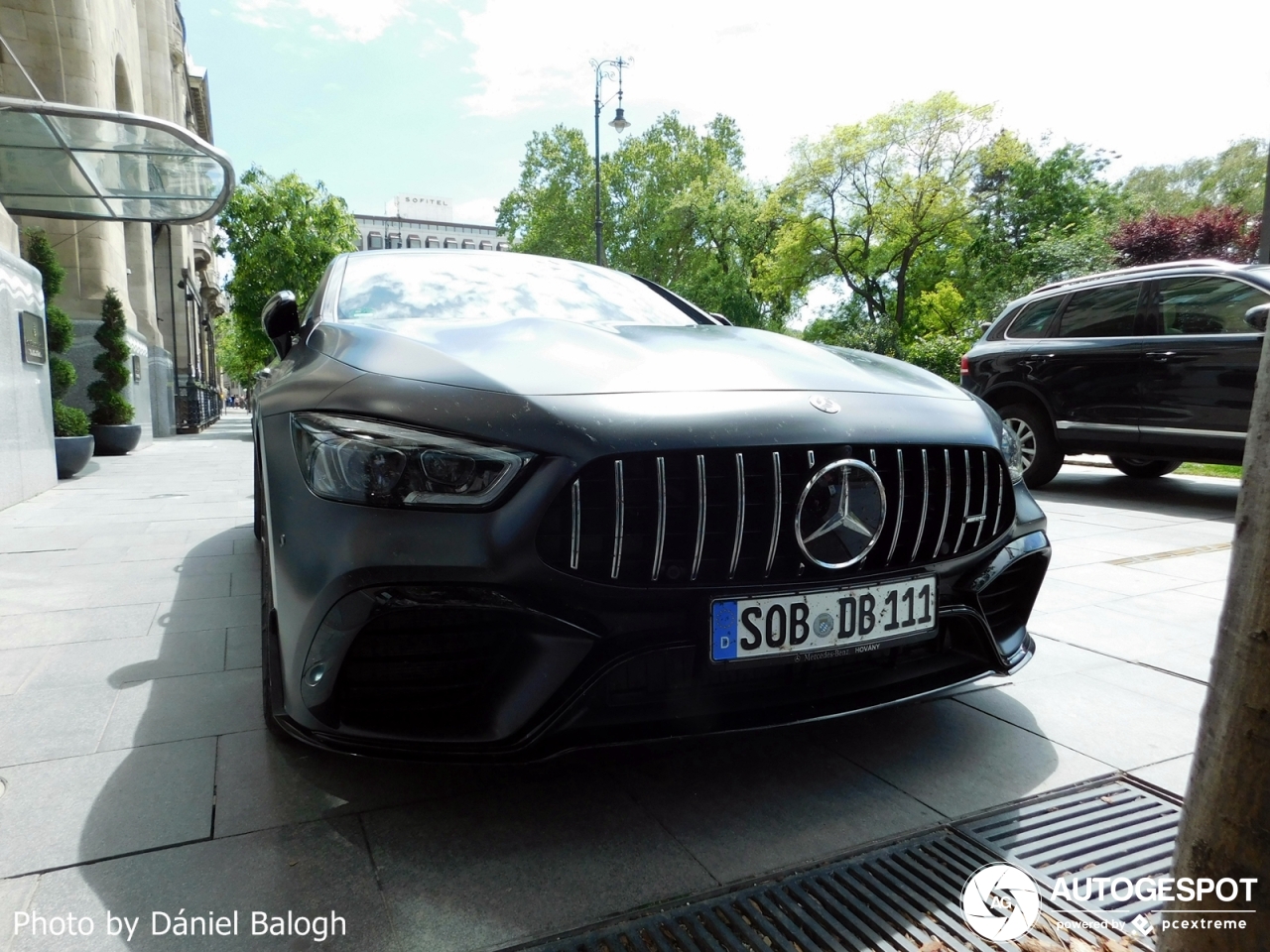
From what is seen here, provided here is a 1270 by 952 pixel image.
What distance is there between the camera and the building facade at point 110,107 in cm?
1332

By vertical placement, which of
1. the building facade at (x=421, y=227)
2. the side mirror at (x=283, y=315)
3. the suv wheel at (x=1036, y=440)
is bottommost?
the suv wheel at (x=1036, y=440)

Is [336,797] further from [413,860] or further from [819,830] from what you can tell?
[819,830]

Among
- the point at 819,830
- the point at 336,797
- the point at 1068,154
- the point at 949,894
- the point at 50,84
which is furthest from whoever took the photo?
the point at 1068,154

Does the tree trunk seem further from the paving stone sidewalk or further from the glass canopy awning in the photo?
the glass canopy awning

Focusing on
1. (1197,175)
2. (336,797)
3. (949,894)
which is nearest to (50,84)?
(336,797)

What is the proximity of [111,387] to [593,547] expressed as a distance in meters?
13.5

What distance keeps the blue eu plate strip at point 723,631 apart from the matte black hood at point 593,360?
0.47 meters

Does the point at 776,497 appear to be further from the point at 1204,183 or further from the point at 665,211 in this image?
the point at 1204,183

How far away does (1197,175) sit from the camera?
39188 mm

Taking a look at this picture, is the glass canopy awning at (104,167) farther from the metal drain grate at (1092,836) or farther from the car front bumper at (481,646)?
the metal drain grate at (1092,836)

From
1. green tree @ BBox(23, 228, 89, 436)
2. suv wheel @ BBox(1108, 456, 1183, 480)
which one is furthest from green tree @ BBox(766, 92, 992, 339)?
green tree @ BBox(23, 228, 89, 436)

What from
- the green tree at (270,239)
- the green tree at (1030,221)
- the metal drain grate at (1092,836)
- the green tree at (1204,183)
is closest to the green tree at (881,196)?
the green tree at (1030,221)

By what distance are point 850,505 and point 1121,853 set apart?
3.07ft

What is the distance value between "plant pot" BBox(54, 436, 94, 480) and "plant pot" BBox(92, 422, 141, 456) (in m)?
3.37
